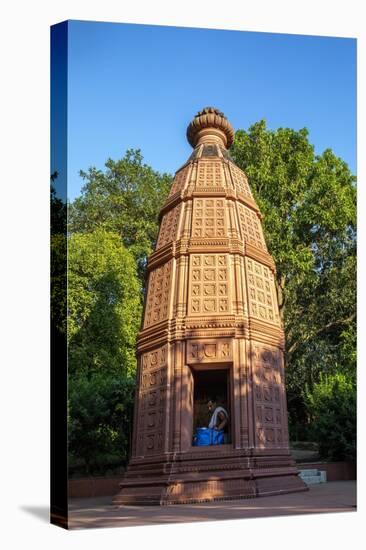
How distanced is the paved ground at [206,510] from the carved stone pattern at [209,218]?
176 inches

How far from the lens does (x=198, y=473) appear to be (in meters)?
9.39

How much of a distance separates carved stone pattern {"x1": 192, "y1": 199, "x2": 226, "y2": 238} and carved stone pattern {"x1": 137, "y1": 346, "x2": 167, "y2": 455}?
88.1 inches

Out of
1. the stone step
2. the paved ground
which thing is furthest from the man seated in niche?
the stone step

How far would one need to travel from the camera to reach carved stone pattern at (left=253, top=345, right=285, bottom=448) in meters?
10.1

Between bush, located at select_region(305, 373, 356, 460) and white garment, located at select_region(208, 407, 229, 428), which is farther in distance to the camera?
bush, located at select_region(305, 373, 356, 460)

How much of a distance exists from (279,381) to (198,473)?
7.52 feet

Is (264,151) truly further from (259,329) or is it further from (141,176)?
(259,329)

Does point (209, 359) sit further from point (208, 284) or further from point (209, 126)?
point (209, 126)

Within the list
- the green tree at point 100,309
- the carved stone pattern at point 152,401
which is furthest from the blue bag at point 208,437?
the green tree at point 100,309

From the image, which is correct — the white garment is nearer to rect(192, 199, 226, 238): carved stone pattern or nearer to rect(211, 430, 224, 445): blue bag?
rect(211, 430, 224, 445): blue bag

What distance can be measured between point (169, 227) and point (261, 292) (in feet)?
7.11

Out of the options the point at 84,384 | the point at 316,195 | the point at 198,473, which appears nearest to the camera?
the point at 198,473

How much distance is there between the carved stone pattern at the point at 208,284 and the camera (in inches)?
410

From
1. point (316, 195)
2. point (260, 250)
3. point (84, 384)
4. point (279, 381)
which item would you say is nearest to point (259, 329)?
point (279, 381)
